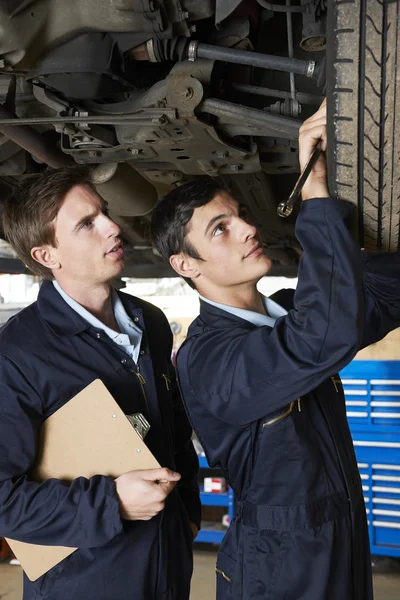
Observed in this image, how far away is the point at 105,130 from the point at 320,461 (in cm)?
102

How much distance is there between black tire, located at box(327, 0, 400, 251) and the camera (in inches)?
32.5

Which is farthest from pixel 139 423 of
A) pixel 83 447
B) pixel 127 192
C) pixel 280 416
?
pixel 127 192

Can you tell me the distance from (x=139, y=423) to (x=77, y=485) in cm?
15

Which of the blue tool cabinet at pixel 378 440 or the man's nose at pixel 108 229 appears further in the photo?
the blue tool cabinet at pixel 378 440

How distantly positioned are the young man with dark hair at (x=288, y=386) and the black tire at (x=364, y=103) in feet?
0.15

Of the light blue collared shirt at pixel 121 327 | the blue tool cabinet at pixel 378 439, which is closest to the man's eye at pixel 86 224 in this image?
the light blue collared shirt at pixel 121 327

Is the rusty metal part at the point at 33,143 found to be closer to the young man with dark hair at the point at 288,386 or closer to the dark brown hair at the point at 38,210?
the dark brown hair at the point at 38,210

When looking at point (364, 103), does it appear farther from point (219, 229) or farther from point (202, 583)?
point (202, 583)

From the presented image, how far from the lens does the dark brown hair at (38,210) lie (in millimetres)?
1226

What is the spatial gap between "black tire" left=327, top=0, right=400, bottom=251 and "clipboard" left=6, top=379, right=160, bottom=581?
53 centimetres

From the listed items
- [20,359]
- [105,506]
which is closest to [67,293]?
[20,359]

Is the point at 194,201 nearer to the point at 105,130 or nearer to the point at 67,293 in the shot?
the point at 67,293

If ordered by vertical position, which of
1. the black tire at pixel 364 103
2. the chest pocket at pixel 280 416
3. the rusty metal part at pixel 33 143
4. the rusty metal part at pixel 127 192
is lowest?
the chest pocket at pixel 280 416

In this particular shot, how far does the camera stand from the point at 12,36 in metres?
1.29
